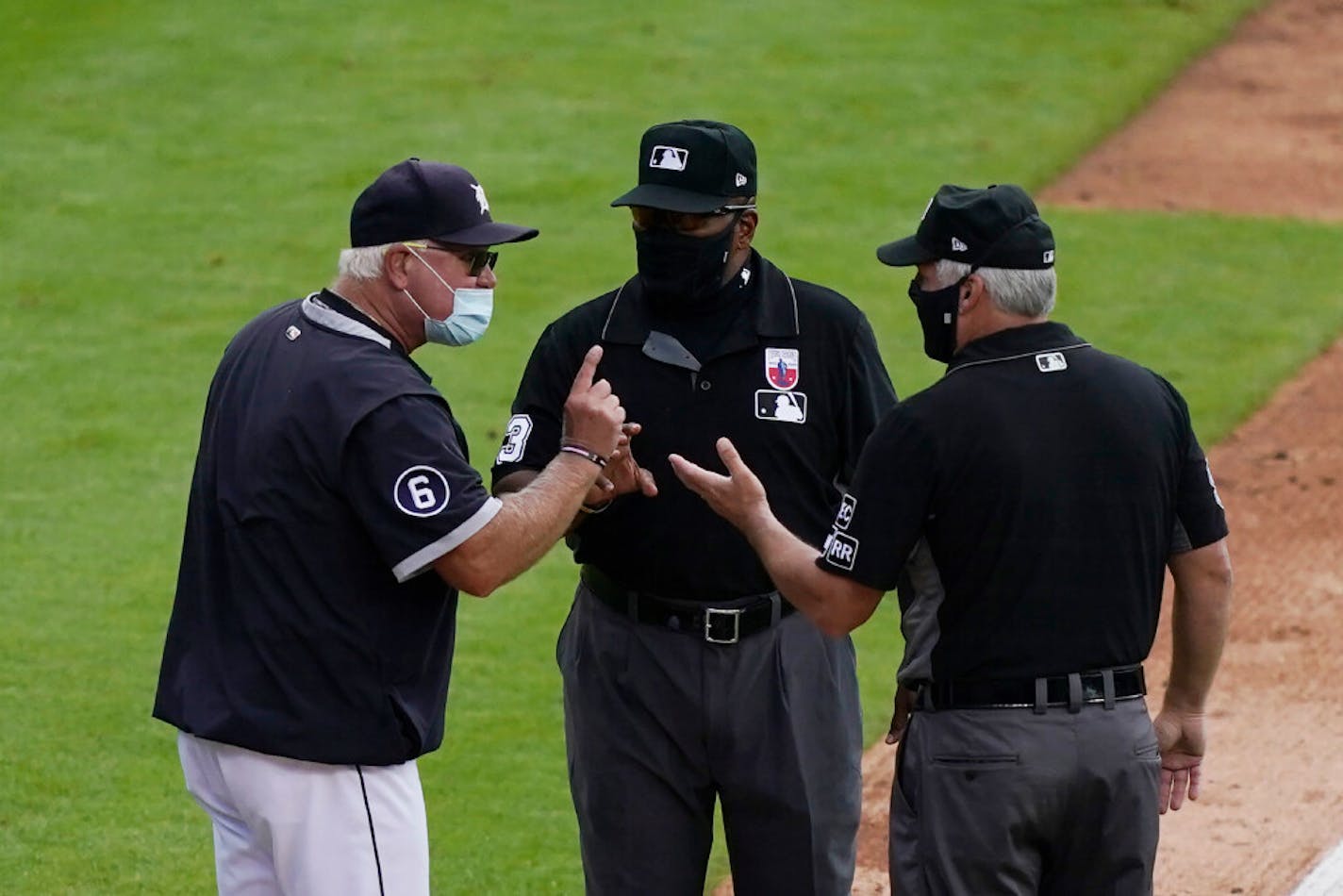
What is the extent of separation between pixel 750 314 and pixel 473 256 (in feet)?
2.35

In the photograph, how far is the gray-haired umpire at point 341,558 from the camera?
12.5 ft

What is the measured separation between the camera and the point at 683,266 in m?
4.48

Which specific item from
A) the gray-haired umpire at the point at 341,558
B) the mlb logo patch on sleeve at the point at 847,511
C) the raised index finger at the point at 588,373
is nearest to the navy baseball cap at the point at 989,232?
the mlb logo patch on sleeve at the point at 847,511

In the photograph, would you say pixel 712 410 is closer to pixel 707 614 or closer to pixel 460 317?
pixel 707 614

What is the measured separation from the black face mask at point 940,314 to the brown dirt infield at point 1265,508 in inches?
87.4

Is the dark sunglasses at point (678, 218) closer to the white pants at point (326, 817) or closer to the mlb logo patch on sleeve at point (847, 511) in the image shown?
the mlb logo patch on sleeve at point (847, 511)

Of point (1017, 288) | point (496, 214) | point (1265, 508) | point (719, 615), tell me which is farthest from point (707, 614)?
point (496, 214)

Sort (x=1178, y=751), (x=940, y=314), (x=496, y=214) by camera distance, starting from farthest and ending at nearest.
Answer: (x=496, y=214), (x=1178, y=751), (x=940, y=314)

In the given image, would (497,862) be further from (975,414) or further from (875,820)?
(975,414)

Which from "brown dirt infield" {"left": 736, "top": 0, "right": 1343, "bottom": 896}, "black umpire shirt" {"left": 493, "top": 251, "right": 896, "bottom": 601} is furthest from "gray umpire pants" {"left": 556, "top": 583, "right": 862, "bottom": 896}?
"brown dirt infield" {"left": 736, "top": 0, "right": 1343, "bottom": 896}

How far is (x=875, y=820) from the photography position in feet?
20.7

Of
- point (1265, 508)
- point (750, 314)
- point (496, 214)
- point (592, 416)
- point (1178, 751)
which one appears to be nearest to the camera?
point (592, 416)

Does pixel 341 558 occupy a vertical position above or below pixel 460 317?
below

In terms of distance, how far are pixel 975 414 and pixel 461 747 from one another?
3.45 metres
